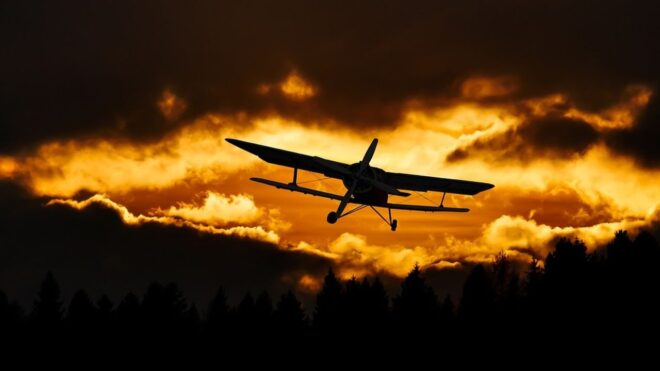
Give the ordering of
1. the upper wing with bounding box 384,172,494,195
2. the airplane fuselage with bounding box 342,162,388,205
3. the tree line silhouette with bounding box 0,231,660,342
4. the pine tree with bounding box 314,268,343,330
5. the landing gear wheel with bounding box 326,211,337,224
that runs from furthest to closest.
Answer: the pine tree with bounding box 314,268,343,330, the tree line silhouette with bounding box 0,231,660,342, the upper wing with bounding box 384,172,494,195, the airplane fuselage with bounding box 342,162,388,205, the landing gear wheel with bounding box 326,211,337,224

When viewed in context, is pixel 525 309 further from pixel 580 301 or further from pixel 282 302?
pixel 282 302

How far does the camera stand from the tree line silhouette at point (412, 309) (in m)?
87.2

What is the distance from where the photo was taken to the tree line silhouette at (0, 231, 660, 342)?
87.2 meters

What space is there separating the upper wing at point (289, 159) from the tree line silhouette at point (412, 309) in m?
41.1

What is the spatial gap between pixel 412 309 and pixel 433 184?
39.4 m

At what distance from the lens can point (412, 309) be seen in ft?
329

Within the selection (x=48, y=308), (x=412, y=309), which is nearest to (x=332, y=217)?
(x=412, y=309)

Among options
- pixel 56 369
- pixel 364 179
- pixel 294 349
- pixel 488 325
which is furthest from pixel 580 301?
pixel 56 369

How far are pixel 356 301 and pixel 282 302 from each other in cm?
1121

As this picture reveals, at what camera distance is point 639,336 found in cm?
8156

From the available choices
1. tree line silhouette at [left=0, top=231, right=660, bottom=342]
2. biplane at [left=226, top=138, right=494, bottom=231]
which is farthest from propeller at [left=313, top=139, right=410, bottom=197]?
tree line silhouette at [left=0, top=231, right=660, bottom=342]

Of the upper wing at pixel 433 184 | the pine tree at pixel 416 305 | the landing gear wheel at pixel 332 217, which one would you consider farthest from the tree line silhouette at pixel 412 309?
the landing gear wheel at pixel 332 217

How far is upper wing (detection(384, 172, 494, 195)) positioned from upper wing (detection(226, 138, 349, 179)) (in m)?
5.70

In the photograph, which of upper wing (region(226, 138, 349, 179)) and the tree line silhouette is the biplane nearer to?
upper wing (region(226, 138, 349, 179))
